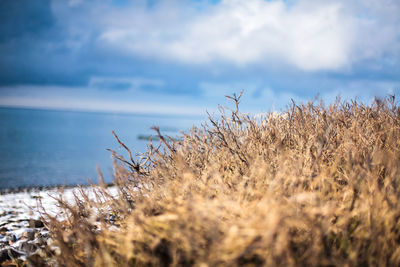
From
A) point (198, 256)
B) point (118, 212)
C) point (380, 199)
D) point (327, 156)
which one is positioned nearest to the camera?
point (198, 256)

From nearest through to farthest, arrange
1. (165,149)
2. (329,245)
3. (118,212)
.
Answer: (329,245)
(118,212)
(165,149)

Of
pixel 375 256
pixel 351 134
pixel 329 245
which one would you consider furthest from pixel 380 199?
pixel 351 134

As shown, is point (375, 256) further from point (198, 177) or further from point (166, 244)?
point (198, 177)

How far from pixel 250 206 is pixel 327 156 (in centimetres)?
187

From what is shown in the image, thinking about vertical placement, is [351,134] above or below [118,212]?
above

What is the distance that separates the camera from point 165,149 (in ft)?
14.0

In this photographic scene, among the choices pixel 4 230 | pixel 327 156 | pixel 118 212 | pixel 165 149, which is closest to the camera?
pixel 118 212

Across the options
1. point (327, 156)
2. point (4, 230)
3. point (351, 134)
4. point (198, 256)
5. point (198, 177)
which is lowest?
point (4, 230)

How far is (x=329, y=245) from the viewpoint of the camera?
7.51ft

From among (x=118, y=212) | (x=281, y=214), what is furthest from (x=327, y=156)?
(x=118, y=212)

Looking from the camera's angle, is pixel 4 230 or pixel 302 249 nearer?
pixel 302 249

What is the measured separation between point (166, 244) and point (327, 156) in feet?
8.16

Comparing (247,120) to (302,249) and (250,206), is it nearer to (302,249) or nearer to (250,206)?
(250,206)

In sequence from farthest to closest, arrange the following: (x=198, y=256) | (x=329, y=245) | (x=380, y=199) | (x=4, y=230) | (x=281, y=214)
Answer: (x=4, y=230) → (x=380, y=199) → (x=329, y=245) → (x=198, y=256) → (x=281, y=214)
